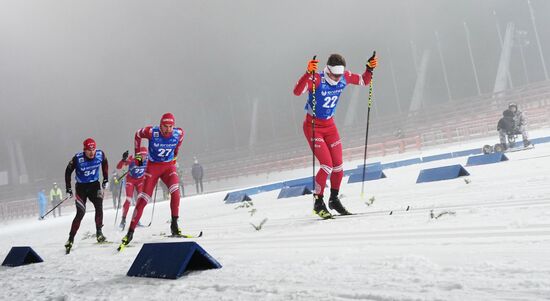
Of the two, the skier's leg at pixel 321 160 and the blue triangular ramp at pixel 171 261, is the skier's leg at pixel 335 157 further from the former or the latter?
the blue triangular ramp at pixel 171 261

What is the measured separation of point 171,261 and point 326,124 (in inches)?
119

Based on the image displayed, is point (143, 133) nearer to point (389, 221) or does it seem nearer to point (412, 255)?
point (389, 221)

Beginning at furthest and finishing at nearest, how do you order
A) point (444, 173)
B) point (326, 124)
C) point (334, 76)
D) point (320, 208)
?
point (444, 173), point (326, 124), point (334, 76), point (320, 208)

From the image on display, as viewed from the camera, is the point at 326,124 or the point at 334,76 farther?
the point at 326,124

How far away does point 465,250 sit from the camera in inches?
92.8

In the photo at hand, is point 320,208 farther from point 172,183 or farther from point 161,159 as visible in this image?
point 161,159

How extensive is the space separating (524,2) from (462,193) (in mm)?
42964

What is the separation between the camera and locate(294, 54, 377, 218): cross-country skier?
5012 mm

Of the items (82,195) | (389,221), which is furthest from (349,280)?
(82,195)

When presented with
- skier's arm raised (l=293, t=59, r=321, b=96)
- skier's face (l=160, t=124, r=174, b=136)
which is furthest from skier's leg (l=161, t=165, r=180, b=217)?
skier's arm raised (l=293, t=59, r=321, b=96)

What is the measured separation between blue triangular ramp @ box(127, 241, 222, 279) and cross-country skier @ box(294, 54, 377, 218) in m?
2.28

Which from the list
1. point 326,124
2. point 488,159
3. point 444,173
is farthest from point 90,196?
point 488,159

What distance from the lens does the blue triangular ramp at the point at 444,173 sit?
24.0 ft

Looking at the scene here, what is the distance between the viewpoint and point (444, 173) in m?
7.62
